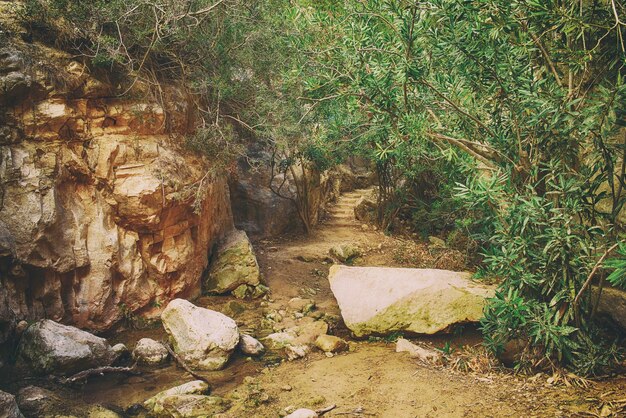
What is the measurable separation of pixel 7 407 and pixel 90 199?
12.1 ft

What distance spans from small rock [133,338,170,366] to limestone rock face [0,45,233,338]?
100 cm

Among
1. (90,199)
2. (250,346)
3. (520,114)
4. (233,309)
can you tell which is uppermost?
(520,114)

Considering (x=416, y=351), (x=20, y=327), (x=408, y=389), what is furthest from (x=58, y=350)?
(x=416, y=351)

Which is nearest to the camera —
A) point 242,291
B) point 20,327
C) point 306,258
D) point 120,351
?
point 20,327

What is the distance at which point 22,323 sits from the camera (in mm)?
6059

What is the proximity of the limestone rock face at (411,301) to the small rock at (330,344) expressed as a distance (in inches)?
Answer: 12.0

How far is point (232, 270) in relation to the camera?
30.6 ft

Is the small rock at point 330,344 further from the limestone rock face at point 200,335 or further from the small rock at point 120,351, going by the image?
the small rock at point 120,351

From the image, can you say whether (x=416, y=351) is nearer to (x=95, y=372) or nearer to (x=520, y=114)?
(x=520, y=114)

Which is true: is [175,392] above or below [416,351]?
above

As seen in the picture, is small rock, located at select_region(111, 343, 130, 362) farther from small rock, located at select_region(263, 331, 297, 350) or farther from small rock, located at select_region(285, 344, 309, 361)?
small rock, located at select_region(285, 344, 309, 361)

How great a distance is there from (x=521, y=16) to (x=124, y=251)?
249 inches

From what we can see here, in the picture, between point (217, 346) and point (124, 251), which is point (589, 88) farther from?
point (124, 251)

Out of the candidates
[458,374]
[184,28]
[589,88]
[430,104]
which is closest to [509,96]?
[589,88]
